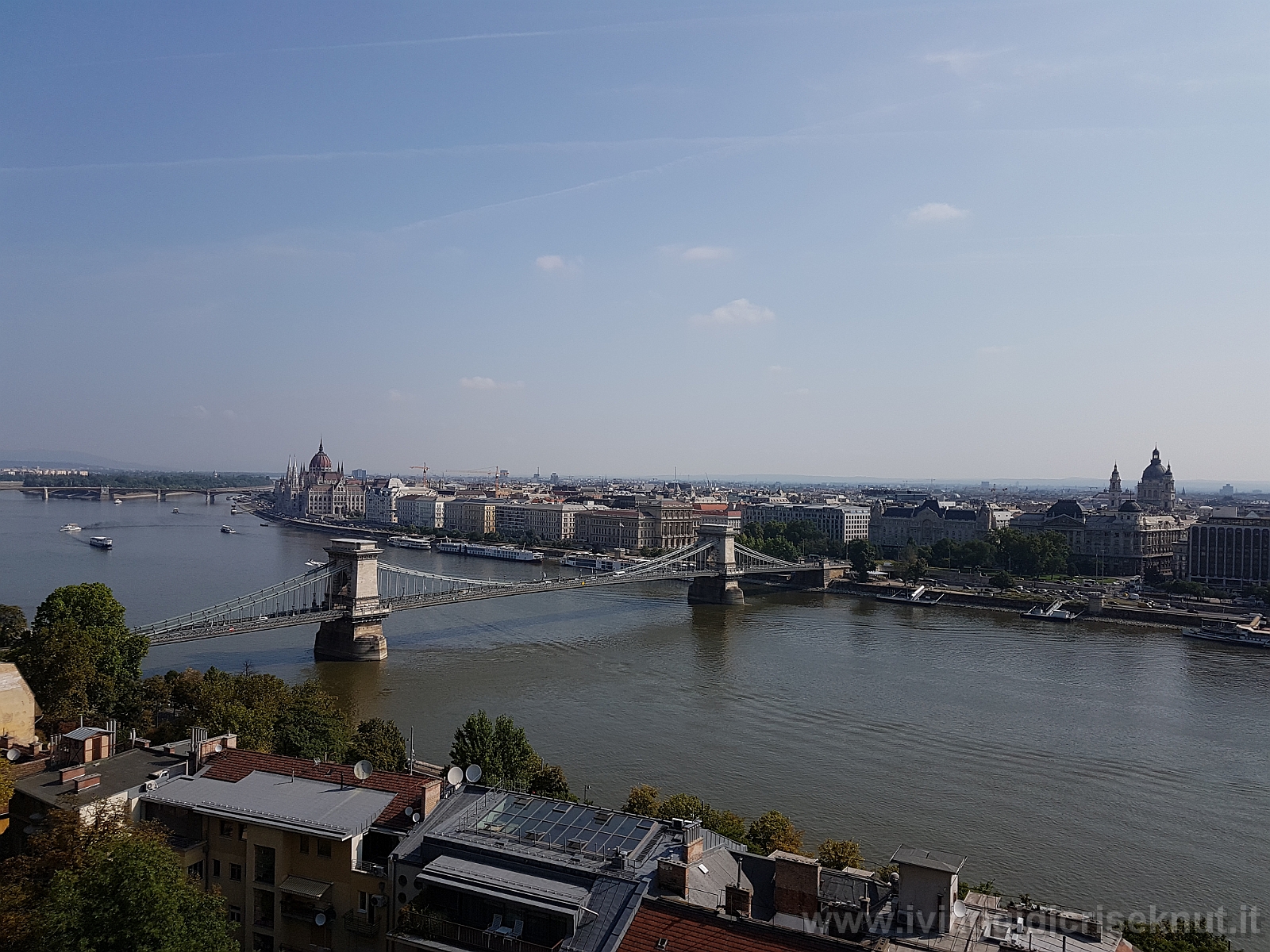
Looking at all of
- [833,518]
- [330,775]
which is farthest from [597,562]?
[330,775]

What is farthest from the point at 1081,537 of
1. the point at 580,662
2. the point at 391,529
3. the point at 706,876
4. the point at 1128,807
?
the point at 706,876

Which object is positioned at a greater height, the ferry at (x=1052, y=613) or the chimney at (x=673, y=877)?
the chimney at (x=673, y=877)

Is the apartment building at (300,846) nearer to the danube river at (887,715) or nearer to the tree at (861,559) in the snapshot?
the danube river at (887,715)

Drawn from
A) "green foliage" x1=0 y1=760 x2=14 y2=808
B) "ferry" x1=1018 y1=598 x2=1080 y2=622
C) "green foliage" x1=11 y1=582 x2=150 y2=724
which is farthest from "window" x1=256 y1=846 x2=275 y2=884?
"ferry" x1=1018 y1=598 x2=1080 y2=622

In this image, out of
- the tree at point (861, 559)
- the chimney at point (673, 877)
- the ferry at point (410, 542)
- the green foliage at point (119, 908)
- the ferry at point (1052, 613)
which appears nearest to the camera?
the green foliage at point (119, 908)

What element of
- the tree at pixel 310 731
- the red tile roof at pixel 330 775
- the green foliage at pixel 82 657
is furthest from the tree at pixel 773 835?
the green foliage at pixel 82 657

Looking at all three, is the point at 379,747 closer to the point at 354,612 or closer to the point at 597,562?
the point at 354,612
